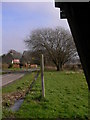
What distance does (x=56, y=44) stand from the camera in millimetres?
55656

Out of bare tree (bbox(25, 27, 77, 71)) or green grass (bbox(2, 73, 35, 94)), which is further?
bare tree (bbox(25, 27, 77, 71))

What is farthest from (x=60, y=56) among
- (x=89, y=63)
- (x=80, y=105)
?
(x=89, y=63)

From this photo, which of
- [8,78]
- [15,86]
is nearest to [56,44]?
[8,78]

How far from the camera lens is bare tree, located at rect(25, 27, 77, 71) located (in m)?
55.3

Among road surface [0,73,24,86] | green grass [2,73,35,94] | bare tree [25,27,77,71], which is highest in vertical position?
bare tree [25,27,77,71]

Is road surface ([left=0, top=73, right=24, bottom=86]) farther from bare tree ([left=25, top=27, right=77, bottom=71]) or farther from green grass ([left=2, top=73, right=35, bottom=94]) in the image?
bare tree ([left=25, top=27, right=77, bottom=71])

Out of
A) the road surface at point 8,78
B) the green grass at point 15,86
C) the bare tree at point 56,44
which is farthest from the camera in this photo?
the bare tree at point 56,44

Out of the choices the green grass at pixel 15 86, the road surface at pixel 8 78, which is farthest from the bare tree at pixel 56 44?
the green grass at pixel 15 86

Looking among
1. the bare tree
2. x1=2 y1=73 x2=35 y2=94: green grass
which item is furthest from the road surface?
the bare tree

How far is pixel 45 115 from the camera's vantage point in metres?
7.28

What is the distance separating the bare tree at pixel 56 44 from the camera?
182ft

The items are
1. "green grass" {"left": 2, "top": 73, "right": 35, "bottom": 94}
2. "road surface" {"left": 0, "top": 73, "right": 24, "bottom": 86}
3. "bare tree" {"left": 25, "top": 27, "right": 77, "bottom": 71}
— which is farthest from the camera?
"bare tree" {"left": 25, "top": 27, "right": 77, "bottom": 71}

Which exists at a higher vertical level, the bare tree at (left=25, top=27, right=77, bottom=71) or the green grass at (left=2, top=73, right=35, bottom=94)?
the bare tree at (left=25, top=27, right=77, bottom=71)

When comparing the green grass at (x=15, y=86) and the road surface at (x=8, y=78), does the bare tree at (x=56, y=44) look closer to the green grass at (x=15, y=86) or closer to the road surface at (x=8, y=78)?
the road surface at (x=8, y=78)
